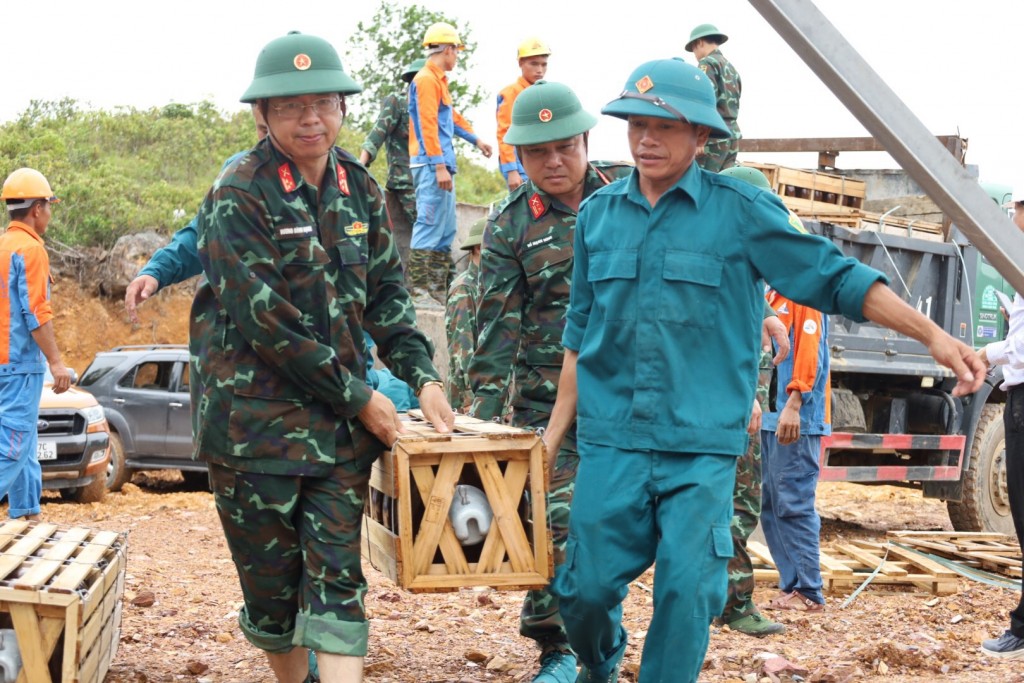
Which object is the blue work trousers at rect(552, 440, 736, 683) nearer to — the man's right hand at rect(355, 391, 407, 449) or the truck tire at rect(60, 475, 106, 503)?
the man's right hand at rect(355, 391, 407, 449)

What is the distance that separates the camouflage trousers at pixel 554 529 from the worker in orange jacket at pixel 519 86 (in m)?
5.43

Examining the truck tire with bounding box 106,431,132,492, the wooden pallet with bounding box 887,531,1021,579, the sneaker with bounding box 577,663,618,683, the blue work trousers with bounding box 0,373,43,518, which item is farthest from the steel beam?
the truck tire with bounding box 106,431,132,492

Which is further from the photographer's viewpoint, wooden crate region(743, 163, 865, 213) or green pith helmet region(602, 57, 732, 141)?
wooden crate region(743, 163, 865, 213)

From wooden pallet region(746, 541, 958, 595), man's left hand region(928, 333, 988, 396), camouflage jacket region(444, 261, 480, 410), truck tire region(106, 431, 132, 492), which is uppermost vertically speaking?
man's left hand region(928, 333, 988, 396)

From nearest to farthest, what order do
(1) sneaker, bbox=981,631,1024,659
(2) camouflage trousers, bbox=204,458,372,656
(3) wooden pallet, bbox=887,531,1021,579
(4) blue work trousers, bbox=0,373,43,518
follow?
1. (2) camouflage trousers, bbox=204,458,372,656
2. (1) sneaker, bbox=981,631,1024,659
3. (4) blue work trousers, bbox=0,373,43,518
4. (3) wooden pallet, bbox=887,531,1021,579

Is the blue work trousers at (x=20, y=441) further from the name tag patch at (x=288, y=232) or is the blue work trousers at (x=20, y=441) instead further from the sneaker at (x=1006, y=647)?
the sneaker at (x=1006, y=647)

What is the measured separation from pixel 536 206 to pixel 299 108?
1530 mm

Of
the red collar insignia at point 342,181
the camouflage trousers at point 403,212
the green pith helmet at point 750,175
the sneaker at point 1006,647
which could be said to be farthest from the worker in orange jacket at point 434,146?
the red collar insignia at point 342,181

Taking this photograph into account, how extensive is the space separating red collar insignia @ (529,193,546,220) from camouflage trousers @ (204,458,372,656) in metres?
1.57

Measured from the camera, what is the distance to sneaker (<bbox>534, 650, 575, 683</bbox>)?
5.16m

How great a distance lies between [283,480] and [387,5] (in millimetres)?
25313

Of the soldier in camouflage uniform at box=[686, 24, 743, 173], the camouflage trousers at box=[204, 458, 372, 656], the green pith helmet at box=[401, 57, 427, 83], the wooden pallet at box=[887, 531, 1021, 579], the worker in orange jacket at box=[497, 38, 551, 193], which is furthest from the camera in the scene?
the green pith helmet at box=[401, 57, 427, 83]

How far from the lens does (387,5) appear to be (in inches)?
1104

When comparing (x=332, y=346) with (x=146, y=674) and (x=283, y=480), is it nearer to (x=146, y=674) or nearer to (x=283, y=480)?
(x=283, y=480)
